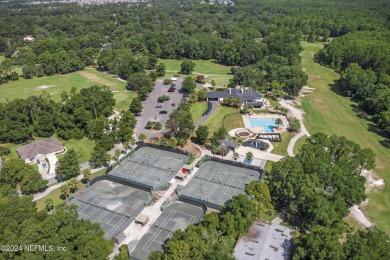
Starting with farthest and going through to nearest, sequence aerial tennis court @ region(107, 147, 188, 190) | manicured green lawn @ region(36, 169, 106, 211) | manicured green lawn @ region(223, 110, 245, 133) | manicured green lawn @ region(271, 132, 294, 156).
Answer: manicured green lawn @ region(223, 110, 245, 133) < manicured green lawn @ region(271, 132, 294, 156) < aerial tennis court @ region(107, 147, 188, 190) < manicured green lawn @ region(36, 169, 106, 211)

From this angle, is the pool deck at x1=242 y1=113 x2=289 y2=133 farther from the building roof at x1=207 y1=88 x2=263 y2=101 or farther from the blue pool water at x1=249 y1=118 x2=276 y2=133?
the building roof at x1=207 y1=88 x2=263 y2=101

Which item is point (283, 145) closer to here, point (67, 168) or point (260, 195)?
point (260, 195)

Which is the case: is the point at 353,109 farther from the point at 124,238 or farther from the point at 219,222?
the point at 124,238

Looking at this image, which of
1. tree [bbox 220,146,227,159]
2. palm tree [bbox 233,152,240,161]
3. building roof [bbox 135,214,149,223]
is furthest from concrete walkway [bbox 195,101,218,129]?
building roof [bbox 135,214,149,223]

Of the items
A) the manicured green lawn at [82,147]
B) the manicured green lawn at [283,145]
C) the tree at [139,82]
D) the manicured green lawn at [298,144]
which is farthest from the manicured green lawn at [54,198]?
the tree at [139,82]

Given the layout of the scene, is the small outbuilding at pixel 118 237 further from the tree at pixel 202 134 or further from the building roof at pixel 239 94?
the building roof at pixel 239 94
